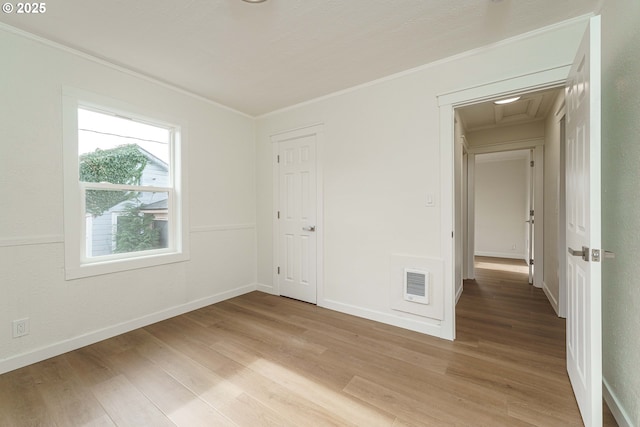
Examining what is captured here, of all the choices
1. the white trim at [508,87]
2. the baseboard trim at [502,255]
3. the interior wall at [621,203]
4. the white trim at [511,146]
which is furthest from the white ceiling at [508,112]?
the baseboard trim at [502,255]

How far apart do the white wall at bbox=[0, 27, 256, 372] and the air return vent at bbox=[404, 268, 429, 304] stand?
7.85 feet

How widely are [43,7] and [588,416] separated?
402cm

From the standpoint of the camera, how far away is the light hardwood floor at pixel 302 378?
5.01ft

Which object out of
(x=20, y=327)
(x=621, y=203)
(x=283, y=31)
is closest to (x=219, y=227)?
(x=20, y=327)

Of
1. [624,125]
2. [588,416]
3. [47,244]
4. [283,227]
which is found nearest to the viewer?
[588,416]

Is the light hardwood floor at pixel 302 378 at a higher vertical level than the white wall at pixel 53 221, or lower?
lower

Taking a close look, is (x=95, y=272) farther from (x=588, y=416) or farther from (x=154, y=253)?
(x=588, y=416)

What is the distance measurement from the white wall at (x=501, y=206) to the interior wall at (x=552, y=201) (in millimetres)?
2627

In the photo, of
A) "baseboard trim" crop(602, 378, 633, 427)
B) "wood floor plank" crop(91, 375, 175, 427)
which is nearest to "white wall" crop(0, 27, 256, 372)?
"wood floor plank" crop(91, 375, 175, 427)

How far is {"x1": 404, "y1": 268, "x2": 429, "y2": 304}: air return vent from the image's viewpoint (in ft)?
8.23

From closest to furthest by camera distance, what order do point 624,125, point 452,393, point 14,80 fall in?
point 624,125, point 452,393, point 14,80

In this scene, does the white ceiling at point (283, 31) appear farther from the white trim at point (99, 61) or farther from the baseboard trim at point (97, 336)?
the baseboard trim at point (97, 336)

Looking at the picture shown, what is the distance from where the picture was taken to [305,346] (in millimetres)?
2320

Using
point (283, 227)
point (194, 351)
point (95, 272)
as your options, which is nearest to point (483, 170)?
point (283, 227)
